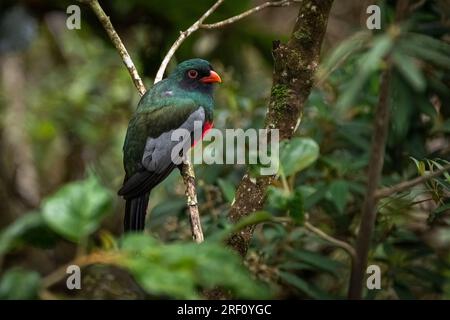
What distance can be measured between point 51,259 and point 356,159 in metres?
3.07

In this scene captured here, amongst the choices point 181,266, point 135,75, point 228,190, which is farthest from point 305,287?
point 181,266

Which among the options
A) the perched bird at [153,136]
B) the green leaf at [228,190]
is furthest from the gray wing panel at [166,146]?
the green leaf at [228,190]

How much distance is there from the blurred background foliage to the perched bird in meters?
0.26

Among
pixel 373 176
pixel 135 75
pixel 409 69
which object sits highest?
pixel 135 75

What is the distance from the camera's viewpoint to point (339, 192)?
11.1 feet

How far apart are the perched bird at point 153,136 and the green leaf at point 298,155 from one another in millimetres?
1690

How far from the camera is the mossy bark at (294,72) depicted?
266 centimetres

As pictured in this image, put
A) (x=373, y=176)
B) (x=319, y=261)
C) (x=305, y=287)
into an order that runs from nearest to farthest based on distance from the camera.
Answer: (x=373, y=176), (x=305, y=287), (x=319, y=261)

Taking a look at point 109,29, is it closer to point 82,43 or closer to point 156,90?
point 156,90

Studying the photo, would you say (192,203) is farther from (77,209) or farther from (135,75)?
(77,209)

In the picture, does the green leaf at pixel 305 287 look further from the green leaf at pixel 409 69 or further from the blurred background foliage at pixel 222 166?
the green leaf at pixel 409 69

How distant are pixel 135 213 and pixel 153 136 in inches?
16.6

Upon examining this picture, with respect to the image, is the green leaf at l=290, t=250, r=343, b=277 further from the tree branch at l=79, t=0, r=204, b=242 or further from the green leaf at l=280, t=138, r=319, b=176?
the green leaf at l=280, t=138, r=319, b=176

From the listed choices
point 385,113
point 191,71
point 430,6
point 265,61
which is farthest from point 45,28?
point 385,113
